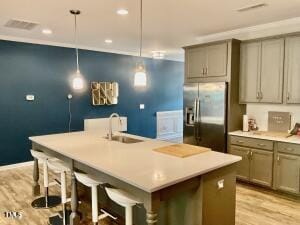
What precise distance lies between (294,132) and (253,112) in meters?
0.77

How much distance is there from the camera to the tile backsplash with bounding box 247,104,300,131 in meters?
3.85

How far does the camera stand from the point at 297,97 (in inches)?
141

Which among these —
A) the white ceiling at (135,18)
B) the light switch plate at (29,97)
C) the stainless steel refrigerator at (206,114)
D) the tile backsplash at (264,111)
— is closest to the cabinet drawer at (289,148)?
the tile backsplash at (264,111)

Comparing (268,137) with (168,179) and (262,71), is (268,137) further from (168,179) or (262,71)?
(168,179)

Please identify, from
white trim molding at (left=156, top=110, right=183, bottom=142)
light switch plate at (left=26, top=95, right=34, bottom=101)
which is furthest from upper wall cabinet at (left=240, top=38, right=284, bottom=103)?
light switch plate at (left=26, top=95, right=34, bottom=101)

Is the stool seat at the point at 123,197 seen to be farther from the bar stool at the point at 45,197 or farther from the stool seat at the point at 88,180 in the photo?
the bar stool at the point at 45,197

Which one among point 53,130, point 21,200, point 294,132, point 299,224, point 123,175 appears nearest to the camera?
point 123,175

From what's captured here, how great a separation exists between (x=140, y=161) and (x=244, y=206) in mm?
1871

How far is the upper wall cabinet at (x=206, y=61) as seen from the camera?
4199 mm

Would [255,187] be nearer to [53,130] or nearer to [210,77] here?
[210,77]

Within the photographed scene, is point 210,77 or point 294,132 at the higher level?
point 210,77

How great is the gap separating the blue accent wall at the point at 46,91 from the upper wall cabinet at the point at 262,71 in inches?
129

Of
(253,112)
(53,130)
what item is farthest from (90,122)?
(253,112)

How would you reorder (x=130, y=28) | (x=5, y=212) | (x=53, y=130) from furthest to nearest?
(x=53, y=130)
(x=130, y=28)
(x=5, y=212)
